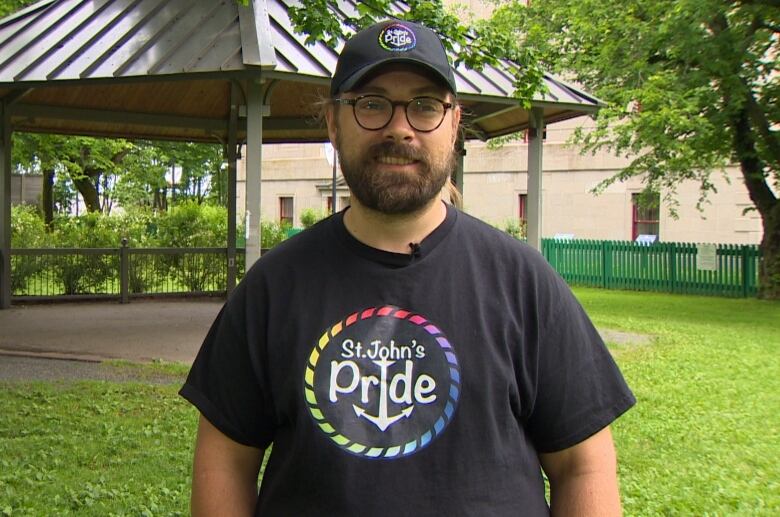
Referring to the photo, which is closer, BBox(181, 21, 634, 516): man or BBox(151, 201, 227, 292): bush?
BBox(181, 21, 634, 516): man

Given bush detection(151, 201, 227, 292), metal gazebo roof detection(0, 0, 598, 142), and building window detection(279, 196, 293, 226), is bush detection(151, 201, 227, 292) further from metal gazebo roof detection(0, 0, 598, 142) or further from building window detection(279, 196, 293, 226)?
building window detection(279, 196, 293, 226)

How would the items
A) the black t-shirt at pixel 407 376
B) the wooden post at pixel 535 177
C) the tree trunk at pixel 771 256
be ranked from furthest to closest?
the tree trunk at pixel 771 256, the wooden post at pixel 535 177, the black t-shirt at pixel 407 376

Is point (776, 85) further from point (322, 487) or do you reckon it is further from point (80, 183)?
point (80, 183)

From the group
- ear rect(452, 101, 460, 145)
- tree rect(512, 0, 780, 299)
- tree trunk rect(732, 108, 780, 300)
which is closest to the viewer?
ear rect(452, 101, 460, 145)

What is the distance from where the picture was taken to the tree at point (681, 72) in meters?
16.2

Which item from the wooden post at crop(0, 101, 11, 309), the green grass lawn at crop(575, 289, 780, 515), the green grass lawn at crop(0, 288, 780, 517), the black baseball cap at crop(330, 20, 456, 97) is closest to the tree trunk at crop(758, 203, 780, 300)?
the green grass lawn at crop(575, 289, 780, 515)

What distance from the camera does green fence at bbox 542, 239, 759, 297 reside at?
21.2 meters

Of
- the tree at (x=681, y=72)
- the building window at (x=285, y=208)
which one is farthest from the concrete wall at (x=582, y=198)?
the tree at (x=681, y=72)

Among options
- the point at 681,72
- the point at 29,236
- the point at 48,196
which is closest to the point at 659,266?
the point at 681,72

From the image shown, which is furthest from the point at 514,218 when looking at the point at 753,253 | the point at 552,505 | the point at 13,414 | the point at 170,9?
the point at 552,505

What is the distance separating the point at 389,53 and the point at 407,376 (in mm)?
730

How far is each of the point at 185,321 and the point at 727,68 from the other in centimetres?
1153

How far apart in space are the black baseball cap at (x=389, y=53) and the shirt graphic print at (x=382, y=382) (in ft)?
1.79

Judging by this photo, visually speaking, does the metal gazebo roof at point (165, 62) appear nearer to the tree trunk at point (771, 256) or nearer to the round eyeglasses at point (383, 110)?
the round eyeglasses at point (383, 110)
